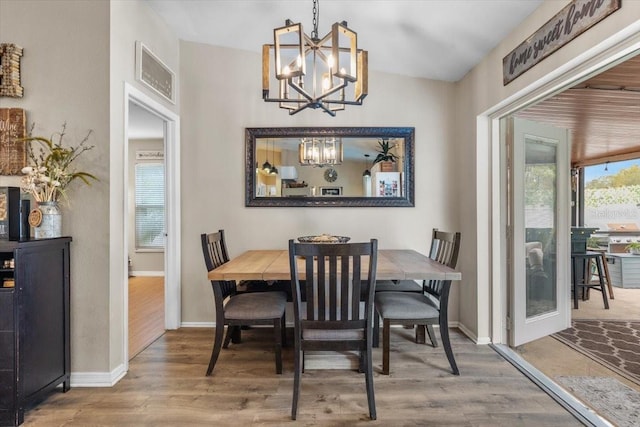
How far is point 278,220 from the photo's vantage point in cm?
324

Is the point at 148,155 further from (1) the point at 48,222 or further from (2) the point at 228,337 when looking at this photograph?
(2) the point at 228,337

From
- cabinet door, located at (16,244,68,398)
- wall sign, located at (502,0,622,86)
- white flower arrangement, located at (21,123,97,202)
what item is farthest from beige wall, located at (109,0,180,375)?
wall sign, located at (502,0,622,86)

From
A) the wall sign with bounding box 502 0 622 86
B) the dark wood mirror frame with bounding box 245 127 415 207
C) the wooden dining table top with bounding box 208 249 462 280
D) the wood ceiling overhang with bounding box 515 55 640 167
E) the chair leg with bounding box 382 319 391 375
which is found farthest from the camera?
the dark wood mirror frame with bounding box 245 127 415 207

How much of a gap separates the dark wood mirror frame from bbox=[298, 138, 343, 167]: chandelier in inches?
2.3

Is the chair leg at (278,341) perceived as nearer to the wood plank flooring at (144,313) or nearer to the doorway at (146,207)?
the wood plank flooring at (144,313)

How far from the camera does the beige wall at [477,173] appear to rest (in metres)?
2.44

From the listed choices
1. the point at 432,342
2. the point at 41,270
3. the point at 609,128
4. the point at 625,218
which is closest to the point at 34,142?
the point at 41,270

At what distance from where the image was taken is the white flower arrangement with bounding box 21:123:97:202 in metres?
1.97

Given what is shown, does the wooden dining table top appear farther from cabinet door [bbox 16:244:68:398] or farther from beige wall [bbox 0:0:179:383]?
cabinet door [bbox 16:244:68:398]

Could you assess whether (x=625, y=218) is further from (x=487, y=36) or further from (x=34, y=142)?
(x=34, y=142)

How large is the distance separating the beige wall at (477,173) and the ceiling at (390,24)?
11 cm

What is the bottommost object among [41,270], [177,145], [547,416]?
[547,416]

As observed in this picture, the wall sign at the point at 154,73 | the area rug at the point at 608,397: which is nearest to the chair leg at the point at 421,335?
the area rug at the point at 608,397

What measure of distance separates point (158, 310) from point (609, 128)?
6.00 meters
